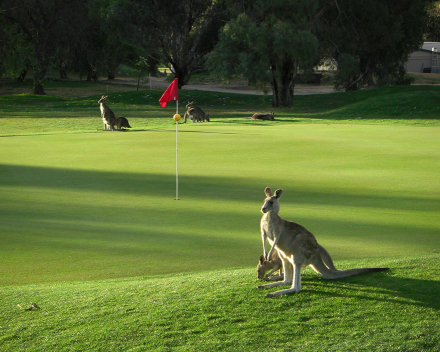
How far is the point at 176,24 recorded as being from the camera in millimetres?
46375

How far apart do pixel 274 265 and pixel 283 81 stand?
3547cm

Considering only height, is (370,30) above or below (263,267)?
above

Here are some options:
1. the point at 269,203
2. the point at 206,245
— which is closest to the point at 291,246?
the point at 269,203

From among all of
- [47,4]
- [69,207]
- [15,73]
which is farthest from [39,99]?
[69,207]

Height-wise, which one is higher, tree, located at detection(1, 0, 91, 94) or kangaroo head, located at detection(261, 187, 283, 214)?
tree, located at detection(1, 0, 91, 94)

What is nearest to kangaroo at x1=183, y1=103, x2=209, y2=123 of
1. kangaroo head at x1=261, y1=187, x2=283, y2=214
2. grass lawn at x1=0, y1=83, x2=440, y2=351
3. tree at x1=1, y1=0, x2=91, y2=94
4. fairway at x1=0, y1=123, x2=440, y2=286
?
fairway at x1=0, y1=123, x2=440, y2=286

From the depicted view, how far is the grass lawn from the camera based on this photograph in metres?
4.08

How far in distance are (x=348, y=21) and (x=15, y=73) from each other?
2845 centimetres

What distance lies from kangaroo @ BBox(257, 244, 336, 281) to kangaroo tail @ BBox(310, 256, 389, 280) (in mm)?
59

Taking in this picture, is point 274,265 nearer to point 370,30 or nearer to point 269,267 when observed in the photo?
point 269,267

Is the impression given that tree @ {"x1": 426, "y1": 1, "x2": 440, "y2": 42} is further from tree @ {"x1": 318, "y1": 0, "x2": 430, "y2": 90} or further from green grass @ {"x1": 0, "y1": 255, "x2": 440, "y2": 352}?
green grass @ {"x1": 0, "y1": 255, "x2": 440, "y2": 352}

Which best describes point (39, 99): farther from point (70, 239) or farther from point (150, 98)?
point (70, 239)

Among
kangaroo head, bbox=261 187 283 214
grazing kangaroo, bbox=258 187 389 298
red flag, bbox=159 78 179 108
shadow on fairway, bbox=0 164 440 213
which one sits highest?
red flag, bbox=159 78 179 108

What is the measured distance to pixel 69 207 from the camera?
8984mm
